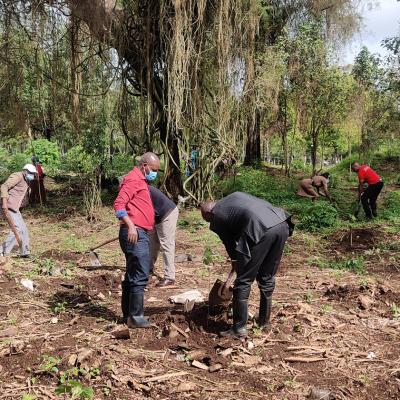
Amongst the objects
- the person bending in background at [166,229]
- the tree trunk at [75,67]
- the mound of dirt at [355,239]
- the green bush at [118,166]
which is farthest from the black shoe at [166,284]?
the green bush at [118,166]

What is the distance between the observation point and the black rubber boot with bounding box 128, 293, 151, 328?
4699 millimetres

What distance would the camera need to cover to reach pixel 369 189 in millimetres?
11844

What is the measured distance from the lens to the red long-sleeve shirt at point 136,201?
470 centimetres

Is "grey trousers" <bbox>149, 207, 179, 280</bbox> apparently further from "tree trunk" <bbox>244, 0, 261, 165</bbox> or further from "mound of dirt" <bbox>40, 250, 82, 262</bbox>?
"tree trunk" <bbox>244, 0, 261, 165</bbox>

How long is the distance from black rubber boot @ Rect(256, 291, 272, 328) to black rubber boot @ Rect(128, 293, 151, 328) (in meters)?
1.09

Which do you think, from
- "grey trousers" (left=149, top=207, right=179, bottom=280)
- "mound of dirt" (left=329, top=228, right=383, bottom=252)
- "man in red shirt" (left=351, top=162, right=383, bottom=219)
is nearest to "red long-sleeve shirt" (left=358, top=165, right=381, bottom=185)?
"man in red shirt" (left=351, top=162, right=383, bottom=219)

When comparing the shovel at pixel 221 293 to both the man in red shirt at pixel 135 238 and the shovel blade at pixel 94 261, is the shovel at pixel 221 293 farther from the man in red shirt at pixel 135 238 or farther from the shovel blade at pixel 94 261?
the shovel blade at pixel 94 261

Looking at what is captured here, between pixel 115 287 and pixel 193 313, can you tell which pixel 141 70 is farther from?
pixel 193 313

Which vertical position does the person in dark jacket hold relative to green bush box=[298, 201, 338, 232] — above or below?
above

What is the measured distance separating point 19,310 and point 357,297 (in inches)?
150

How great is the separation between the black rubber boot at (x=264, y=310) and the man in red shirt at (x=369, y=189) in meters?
7.85

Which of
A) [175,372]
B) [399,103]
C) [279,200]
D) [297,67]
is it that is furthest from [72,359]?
[399,103]

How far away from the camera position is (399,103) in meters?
20.6

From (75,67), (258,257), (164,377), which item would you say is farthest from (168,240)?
(75,67)
